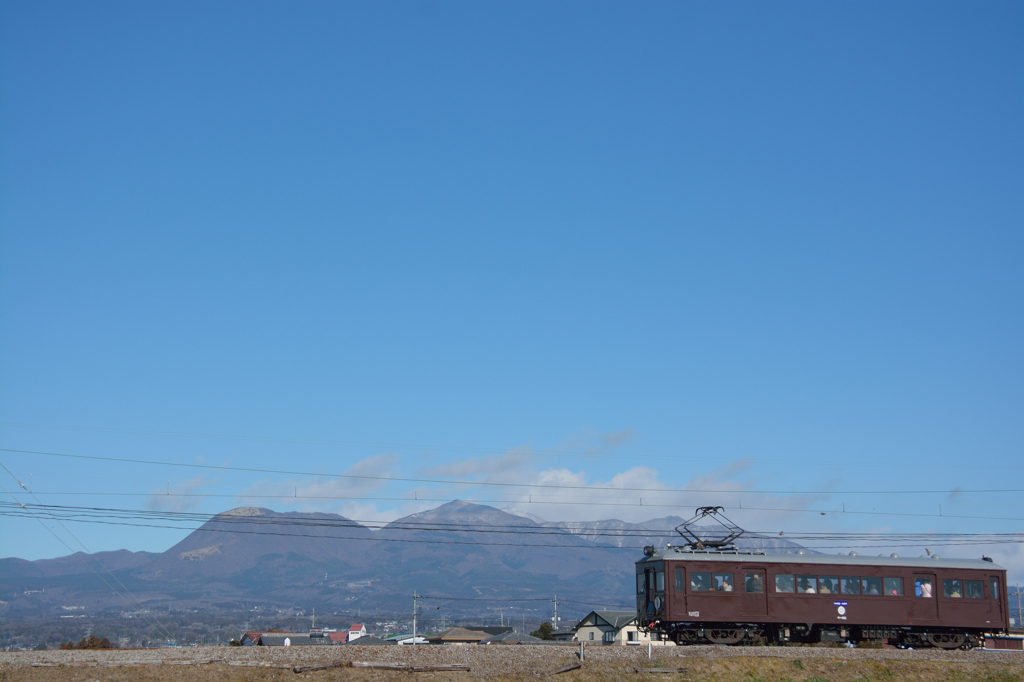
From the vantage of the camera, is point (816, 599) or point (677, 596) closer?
point (677, 596)

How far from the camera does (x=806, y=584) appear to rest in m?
33.1

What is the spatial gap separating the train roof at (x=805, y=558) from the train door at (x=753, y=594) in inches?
21.3

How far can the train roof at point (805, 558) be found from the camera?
33250 millimetres

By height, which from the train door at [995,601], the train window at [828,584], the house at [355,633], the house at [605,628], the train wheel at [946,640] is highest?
the train window at [828,584]

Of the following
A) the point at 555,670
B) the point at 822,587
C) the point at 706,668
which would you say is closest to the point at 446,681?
the point at 555,670

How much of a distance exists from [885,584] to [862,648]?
9.63 feet

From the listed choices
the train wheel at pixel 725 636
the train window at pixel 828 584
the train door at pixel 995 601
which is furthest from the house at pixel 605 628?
the train window at pixel 828 584

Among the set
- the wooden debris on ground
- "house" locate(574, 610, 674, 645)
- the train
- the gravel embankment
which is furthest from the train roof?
"house" locate(574, 610, 674, 645)

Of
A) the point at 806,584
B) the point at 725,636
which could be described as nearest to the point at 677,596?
the point at 725,636

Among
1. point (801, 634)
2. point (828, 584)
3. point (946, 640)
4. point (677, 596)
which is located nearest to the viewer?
point (677, 596)

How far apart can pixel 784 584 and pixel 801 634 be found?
8.07 feet

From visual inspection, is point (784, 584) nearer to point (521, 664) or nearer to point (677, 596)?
point (677, 596)

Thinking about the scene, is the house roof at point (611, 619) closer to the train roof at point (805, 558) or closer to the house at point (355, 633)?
→ the train roof at point (805, 558)

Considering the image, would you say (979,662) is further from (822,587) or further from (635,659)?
(635,659)
